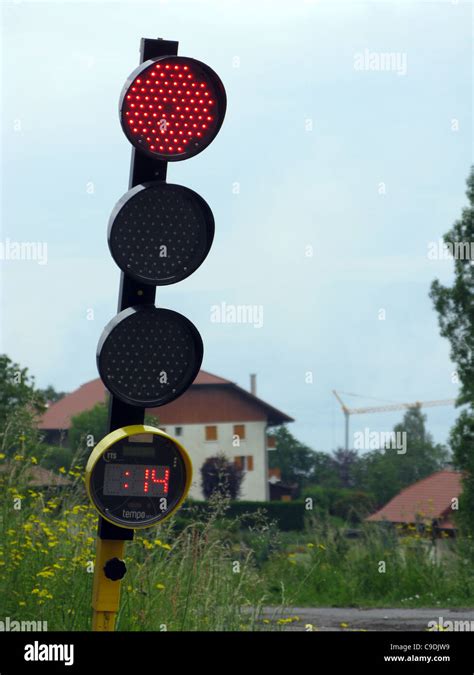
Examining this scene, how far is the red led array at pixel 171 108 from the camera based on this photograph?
191 inches

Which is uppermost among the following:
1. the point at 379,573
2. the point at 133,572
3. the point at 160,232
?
the point at 160,232

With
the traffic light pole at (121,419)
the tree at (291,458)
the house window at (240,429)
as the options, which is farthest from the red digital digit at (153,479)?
the tree at (291,458)

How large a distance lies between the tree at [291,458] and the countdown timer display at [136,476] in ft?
296

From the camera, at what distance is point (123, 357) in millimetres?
4727

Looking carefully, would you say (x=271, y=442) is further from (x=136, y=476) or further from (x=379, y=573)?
(x=136, y=476)

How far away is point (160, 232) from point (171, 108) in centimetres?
57

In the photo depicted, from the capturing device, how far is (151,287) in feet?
16.0

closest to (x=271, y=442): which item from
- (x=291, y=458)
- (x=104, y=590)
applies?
(x=291, y=458)

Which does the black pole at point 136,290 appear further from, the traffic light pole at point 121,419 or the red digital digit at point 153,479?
the red digital digit at point 153,479

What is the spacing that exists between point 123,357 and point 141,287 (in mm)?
350
